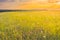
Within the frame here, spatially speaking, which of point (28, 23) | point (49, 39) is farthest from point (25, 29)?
point (49, 39)

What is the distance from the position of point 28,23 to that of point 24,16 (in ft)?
0.26

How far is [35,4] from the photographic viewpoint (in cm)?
97

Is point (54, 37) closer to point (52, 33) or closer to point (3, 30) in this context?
point (52, 33)

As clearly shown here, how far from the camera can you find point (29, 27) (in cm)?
81

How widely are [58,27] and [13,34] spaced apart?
30 cm

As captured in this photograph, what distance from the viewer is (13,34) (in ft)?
2.61

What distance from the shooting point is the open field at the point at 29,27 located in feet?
2.61

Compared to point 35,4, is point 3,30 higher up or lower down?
lower down

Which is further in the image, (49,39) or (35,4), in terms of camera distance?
(35,4)

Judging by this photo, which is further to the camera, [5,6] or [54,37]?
[5,6]

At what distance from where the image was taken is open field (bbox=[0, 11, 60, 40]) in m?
0.79

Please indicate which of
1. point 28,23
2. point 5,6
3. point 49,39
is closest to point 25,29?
point 28,23

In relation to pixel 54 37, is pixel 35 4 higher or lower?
higher

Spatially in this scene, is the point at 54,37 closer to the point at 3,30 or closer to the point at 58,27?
the point at 58,27
